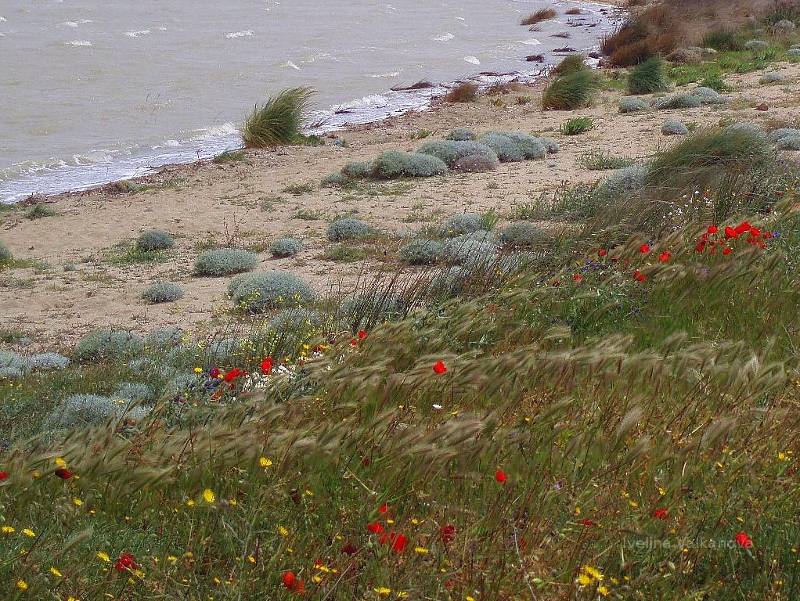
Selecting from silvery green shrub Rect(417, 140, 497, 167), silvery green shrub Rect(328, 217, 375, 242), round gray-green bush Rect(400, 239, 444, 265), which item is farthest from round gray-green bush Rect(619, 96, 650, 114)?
round gray-green bush Rect(400, 239, 444, 265)

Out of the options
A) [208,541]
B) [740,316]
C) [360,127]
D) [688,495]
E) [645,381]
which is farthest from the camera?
[360,127]

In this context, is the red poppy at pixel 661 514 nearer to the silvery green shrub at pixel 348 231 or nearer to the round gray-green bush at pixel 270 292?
the round gray-green bush at pixel 270 292

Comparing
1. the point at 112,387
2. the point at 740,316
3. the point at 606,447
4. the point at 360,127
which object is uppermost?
the point at 606,447

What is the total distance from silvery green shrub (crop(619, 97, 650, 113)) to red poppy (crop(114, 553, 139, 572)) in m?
19.7

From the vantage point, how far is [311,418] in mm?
4027

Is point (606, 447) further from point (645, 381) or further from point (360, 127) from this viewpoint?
point (360, 127)

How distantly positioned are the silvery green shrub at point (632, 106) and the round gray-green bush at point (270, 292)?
13.0 metres

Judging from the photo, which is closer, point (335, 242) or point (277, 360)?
point (277, 360)

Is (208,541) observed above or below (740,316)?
above

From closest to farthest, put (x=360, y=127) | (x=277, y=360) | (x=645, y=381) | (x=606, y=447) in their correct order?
(x=606, y=447)
(x=645, y=381)
(x=277, y=360)
(x=360, y=127)

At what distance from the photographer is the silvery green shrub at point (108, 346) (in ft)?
26.8

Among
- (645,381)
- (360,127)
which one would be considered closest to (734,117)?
(360,127)

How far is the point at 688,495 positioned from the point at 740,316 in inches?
86.7

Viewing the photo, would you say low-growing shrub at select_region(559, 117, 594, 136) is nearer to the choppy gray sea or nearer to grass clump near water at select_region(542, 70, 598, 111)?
grass clump near water at select_region(542, 70, 598, 111)
